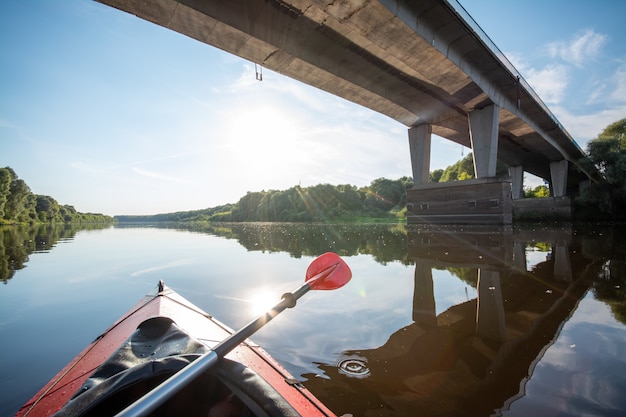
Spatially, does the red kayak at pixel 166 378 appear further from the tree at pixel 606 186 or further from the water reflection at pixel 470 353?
the tree at pixel 606 186

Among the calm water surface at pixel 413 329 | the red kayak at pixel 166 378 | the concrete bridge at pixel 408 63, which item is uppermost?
the concrete bridge at pixel 408 63

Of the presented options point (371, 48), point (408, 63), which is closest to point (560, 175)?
point (408, 63)

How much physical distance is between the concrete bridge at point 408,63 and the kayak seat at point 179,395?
9.44 metres

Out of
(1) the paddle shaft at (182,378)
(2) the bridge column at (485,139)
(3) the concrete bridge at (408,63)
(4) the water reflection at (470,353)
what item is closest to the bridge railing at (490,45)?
(3) the concrete bridge at (408,63)

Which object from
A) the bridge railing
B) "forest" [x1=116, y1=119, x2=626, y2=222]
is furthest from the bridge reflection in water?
"forest" [x1=116, y1=119, x2=626, y2=222]

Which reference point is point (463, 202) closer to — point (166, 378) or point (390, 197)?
point (166, 378)

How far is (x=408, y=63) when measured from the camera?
11.2m

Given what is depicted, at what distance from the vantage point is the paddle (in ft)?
3.27

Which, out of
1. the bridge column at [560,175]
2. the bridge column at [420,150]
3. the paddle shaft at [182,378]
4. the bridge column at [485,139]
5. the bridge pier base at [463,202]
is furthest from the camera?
the bridge column at [560,175]

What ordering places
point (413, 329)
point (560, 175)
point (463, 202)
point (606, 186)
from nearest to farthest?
point (413, 329), point (463, 202), point (606, 186), point (560, 175)

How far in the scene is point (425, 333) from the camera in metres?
2.66

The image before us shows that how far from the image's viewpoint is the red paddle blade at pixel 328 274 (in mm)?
2334

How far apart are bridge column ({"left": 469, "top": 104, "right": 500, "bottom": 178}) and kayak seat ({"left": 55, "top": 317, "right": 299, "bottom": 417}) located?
17.6 meters

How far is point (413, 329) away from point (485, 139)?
1636cm
